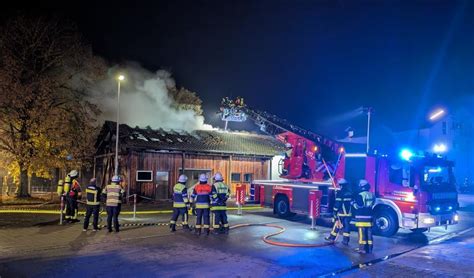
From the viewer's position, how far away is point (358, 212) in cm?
966

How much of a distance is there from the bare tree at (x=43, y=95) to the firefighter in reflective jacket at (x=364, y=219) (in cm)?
1493

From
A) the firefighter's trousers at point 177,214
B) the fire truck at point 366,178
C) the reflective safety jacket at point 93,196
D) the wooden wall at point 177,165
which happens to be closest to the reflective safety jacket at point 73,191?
the reflective safety jacket at point 93,196

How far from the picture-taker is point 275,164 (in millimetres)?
27625

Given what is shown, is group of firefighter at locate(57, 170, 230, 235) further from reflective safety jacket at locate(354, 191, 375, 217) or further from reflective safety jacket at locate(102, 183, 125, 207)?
reflective safety jacket at locate(354, 191, 375, 217)

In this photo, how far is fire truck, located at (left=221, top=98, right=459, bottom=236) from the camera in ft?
37.2

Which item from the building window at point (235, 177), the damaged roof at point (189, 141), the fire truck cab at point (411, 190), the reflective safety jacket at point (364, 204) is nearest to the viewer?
the reflective safety jacket at point (364, 204)

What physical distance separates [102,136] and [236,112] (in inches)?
432

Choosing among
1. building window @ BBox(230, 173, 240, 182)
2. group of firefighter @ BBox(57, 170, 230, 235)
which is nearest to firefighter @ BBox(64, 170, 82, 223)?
group of firefighter @ BBox(57, 170, 230, 235)

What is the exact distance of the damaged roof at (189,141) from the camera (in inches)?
845

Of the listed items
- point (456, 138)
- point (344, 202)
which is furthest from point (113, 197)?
point (456, 138)

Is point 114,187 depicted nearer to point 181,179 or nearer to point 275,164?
point 181,179

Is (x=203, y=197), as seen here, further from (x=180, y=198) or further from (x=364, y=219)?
(x=364, y=219)

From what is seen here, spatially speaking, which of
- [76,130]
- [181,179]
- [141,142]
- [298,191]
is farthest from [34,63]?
[298,191]

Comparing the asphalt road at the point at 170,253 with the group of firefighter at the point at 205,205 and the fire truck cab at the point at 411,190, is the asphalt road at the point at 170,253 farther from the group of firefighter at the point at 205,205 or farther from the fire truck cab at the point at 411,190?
the fire truck cab at the point at 411,190
